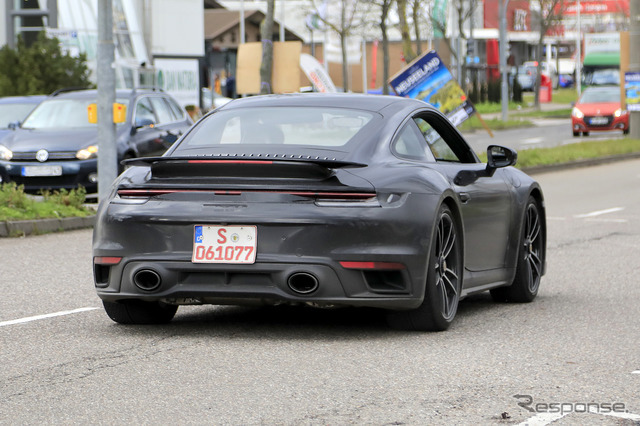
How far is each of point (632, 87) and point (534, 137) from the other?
26.7 feet

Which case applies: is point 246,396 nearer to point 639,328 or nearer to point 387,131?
point 387,131

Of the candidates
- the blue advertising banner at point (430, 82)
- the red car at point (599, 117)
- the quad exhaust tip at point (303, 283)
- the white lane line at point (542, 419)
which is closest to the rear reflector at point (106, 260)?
the quad exhaust tip at point (303, 283)

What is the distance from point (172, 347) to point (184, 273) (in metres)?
0.40

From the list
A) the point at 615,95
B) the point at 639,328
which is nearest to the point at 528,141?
the point at 615,95

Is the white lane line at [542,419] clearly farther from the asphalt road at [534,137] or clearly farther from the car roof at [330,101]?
the asphalt road at [534,137]

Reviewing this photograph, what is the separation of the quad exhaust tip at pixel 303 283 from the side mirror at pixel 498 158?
198 cm

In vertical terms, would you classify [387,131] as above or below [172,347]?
above

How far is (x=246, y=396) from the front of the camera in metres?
5.66

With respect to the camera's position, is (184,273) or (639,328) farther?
(639,328)

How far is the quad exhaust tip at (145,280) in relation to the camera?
712cm

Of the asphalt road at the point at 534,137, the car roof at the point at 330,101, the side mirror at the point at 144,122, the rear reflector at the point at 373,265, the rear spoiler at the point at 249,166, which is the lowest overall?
the asphalt road at the point at 534,137

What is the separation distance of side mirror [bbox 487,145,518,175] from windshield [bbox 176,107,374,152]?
3.45ft

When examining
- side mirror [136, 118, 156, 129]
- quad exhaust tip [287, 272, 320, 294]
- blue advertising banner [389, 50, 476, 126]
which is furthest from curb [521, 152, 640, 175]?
quad exhaust tip [287, 272, 320, 294]

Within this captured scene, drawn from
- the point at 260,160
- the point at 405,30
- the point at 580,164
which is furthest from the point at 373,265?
the point at 405,30
